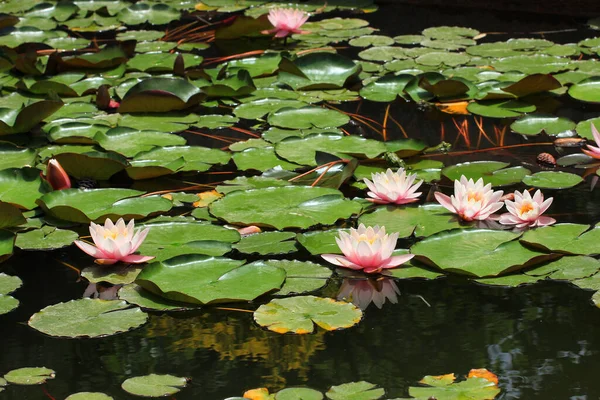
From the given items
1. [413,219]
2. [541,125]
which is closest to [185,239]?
[413,219]

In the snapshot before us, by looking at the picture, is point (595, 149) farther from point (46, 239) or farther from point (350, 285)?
point (46, 239)

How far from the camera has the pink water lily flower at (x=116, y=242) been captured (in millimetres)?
2432

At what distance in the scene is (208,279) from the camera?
7.64 feet

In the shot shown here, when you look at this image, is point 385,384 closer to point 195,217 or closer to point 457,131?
point 195,217

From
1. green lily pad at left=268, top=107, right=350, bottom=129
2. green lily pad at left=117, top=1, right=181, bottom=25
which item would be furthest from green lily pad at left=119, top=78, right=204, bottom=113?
green lily pad at left=117, top=1, right=181, bottom=25

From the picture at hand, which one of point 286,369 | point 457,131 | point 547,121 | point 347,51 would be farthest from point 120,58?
point 286,369

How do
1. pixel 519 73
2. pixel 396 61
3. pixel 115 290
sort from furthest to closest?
1. pixel 396 61
2. pixel 519 73
3. pixel 115 290

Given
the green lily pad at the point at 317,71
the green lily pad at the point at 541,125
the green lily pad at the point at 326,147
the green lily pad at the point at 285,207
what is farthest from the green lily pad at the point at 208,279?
the green lily pad at the point at 317,71

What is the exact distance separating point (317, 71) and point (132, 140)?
1.14m

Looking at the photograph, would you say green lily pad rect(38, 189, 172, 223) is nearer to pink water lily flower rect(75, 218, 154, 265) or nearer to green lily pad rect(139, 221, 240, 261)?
green lily pad rect(139, 221, 240, 261)

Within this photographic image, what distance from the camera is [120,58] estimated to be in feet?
14.9

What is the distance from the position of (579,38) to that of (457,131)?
5.54 ft

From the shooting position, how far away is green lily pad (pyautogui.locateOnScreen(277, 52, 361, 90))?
411 cm

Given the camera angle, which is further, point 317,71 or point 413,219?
point 317,71
